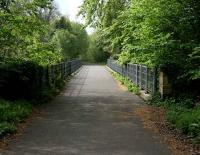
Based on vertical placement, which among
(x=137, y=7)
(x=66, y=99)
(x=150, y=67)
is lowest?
(x=66, y=99)

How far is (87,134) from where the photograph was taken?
424 inches

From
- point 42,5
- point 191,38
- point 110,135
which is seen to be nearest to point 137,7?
point 191,38

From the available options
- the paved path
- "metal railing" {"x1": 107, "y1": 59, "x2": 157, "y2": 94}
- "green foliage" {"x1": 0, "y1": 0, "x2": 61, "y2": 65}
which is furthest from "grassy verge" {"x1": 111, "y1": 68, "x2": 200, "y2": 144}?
"green foliage" {"x1": 0, "y1": 0, "x2": 61, "y2": 65}

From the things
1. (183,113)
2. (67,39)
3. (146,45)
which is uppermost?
(67,39)

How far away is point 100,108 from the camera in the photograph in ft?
52.3

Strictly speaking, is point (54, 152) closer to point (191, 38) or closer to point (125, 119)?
point (125, 119)

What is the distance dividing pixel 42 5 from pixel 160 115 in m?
6.79

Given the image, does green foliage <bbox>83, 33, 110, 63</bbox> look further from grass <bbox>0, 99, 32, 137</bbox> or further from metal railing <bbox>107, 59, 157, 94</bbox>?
grass <bbox>0, 99, 32, 137</bbox>

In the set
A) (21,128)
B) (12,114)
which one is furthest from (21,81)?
(21,128)

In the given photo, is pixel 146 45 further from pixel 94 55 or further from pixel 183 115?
pixel 94 55

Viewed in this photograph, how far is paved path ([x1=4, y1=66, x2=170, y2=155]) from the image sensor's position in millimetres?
9070

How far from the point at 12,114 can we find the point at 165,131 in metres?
4.10

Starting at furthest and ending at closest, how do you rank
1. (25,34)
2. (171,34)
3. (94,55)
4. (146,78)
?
(94,55) < (146,78) < (25,34) < (171,34)

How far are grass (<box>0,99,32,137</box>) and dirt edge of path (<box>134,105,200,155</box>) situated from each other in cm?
334
